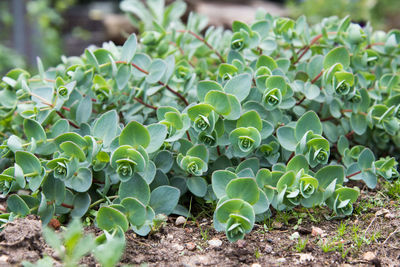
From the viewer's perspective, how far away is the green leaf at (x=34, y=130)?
1.42 meters

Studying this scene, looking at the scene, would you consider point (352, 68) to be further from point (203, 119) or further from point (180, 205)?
point (180, 205)

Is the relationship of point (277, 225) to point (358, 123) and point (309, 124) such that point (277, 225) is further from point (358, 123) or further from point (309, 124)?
point (358, 123)

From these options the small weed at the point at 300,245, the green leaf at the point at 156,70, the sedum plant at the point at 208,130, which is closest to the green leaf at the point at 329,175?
the sedum plant at the point at 208,130

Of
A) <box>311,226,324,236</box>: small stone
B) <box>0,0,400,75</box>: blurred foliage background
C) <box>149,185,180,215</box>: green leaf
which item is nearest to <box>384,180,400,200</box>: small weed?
<box>311,226,324,236</box>: small stone

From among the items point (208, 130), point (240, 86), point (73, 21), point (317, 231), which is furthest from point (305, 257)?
point (73, 21)

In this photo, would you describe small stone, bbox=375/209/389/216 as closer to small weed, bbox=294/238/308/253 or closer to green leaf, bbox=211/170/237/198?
small weed, bbox=294/238/308/253

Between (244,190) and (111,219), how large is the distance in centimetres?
40

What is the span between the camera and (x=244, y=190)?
1.20 metres

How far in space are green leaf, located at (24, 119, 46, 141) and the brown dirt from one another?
0.30 meters

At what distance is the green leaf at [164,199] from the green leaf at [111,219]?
19 cm

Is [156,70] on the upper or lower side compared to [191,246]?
upper

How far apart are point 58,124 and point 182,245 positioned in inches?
25.4

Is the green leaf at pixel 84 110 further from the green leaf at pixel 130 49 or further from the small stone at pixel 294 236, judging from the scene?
the small stone at pixel 294 236

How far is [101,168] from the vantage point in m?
1.38
